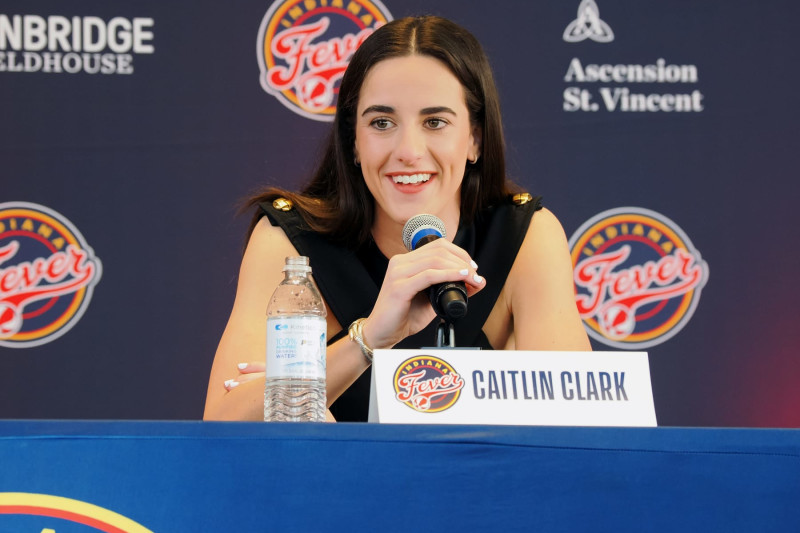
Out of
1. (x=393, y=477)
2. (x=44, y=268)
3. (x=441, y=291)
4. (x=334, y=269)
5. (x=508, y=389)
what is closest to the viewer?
(x=393, y=477)

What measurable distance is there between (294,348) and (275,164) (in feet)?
5.42

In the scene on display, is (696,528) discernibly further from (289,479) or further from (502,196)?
(502,196)

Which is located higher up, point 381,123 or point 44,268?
point 44,268

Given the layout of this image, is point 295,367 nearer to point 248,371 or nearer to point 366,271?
point 248,371

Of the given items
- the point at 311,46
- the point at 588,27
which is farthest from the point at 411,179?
the point at 588,27

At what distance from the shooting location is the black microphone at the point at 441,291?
1.13 m

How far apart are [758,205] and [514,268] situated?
113cm

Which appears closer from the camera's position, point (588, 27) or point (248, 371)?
point (248, 371)

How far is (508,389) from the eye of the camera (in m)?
1.00

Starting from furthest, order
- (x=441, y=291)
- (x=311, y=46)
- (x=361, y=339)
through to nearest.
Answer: (x=311, y=46)
(x=361, y=339)
(x=441, y=291)

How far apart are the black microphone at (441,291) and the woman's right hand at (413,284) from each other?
10 mm

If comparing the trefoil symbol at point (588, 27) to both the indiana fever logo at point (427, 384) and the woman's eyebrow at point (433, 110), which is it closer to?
the woman's eyebrow at point (433, 110)

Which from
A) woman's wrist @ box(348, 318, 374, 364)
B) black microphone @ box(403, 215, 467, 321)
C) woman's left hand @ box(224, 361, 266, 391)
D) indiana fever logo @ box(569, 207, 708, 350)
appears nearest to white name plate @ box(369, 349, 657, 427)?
black microphone @ box(403, 215, 467, 321)

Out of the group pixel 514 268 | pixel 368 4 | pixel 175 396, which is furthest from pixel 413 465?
pixel 368 4
